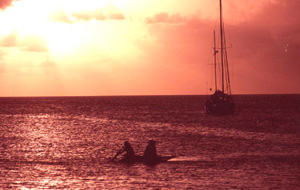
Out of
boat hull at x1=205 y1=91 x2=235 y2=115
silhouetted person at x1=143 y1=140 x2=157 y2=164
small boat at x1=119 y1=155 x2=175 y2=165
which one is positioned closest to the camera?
small boat at x1=119 y1=155 x2=175 y2=165

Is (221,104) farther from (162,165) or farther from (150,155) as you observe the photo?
(162,165)

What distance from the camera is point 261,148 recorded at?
182ft

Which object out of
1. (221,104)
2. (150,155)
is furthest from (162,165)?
(221,104)

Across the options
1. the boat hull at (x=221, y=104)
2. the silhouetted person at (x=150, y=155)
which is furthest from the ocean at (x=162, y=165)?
the boat hull at (x=221, y=104)

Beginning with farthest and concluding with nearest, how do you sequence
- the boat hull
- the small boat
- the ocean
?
the boat hull
the small boat
the ocean

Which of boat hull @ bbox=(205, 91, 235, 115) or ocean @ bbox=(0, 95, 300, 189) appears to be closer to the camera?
ocean @ bbox=(0, 95, 300, 189)

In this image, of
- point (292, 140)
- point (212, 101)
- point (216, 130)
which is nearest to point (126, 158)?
point (292, 140)

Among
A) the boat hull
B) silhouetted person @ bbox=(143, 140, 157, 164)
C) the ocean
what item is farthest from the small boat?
the boat hull

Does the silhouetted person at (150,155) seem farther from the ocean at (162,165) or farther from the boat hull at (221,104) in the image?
the boat hull at (221,104)

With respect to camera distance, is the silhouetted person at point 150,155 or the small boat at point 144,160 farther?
the silhouetted person at point 150,155

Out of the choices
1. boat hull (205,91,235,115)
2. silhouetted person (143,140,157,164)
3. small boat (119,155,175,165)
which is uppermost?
boat hull (205,91,235,115)

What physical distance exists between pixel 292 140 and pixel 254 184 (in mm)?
33049

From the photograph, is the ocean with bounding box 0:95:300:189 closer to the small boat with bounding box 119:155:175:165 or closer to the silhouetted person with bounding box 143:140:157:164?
the small boat with bounding box 119:155:175:165

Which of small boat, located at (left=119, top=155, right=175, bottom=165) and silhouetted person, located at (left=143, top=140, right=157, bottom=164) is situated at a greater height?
silhouetted person, located at (left=143, top=140, right=157, bottom=164)
